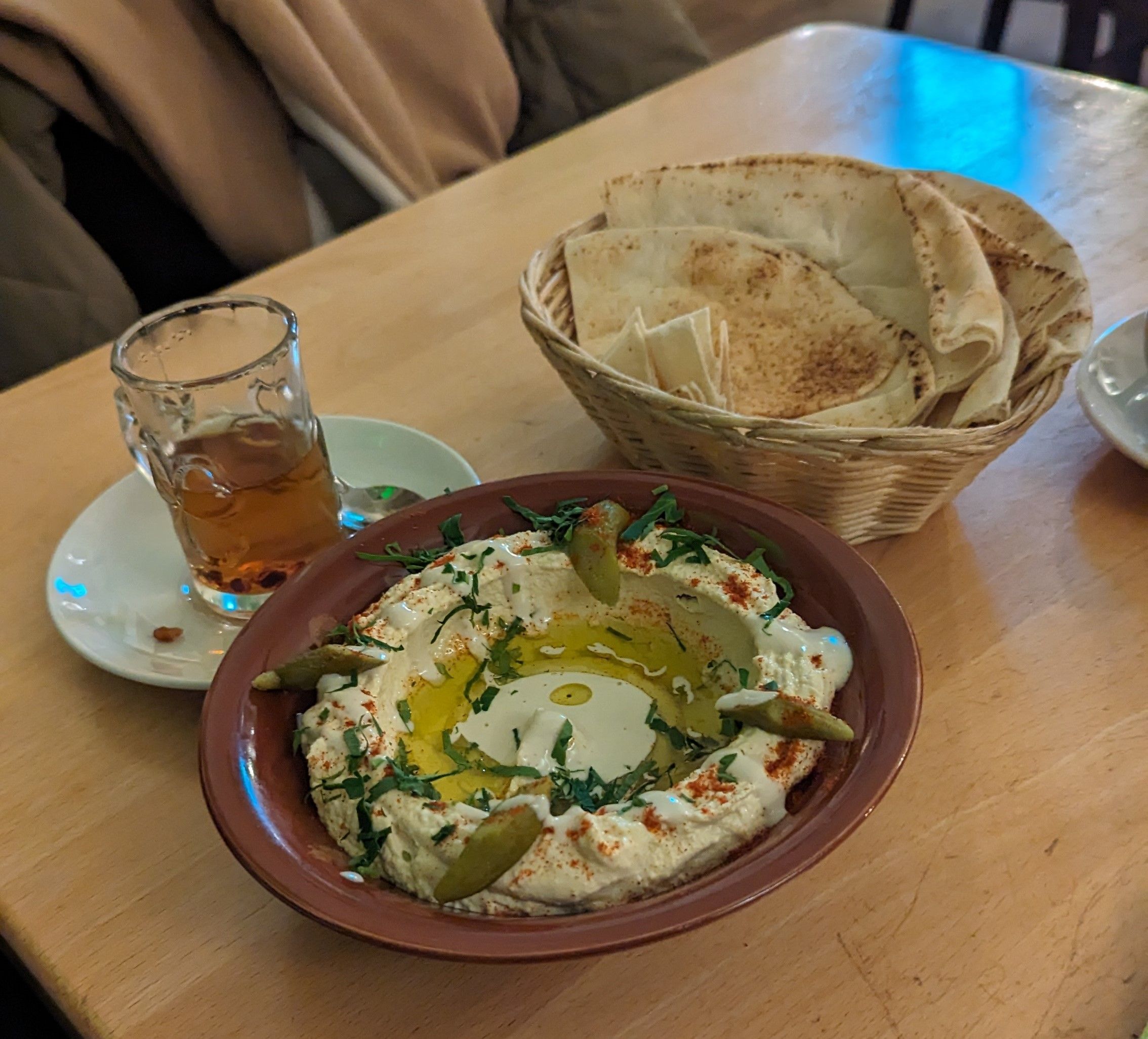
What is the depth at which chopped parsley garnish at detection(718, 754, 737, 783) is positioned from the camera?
1.98ft

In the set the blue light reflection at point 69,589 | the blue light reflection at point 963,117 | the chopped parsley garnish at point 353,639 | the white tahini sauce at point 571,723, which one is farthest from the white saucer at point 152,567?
the blue light reflection at point 963,117

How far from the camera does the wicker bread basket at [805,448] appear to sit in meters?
0.78

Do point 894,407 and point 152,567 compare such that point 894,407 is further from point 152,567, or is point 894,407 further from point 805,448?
point 152,567

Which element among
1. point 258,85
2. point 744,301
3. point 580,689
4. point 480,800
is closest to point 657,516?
point 580,689

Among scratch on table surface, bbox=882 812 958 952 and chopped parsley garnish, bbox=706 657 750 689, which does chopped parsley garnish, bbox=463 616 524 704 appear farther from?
scratch on table surface, bbox=882 812 958 952

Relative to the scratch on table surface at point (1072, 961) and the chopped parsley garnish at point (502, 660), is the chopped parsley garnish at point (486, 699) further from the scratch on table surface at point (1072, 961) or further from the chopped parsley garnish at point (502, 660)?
the scratch on table surface at point (1072, 961)

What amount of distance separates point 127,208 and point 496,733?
4.68 feet

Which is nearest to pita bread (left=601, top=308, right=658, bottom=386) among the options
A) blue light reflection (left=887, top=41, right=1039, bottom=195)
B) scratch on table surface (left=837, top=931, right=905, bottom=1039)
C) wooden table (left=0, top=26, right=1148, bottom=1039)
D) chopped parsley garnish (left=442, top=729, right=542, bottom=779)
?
wooden table (left=0, top=26, right=1148, bottom=1039)

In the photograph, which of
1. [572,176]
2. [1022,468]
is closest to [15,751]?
[1022,468]

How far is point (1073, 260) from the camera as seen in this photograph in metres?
0.94

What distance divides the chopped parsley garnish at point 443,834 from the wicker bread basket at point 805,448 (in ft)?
1.16

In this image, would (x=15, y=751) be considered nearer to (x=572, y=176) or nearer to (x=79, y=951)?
(x=79, y=951)

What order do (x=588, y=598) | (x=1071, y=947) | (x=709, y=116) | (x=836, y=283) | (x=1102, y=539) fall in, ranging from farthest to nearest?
1. (x=709, y=116)
2. (x=836, y=283)
3. (x=1102, y=539)
4. (x=588, y=598)
5. (x=1071, y=947)

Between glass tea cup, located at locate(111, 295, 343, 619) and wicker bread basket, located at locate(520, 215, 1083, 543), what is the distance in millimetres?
211
